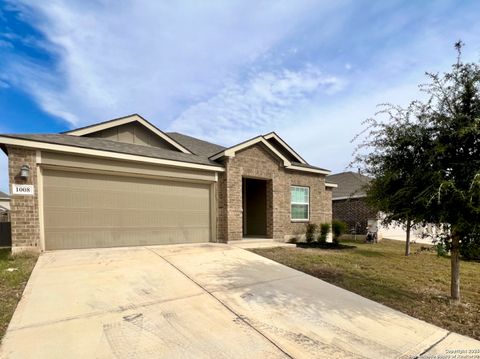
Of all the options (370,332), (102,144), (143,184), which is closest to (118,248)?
(143,184)

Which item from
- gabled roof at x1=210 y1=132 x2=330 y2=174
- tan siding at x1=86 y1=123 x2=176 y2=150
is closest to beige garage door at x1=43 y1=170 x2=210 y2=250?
gabled roof at x1=210 y1=132 x2=330 y2=174

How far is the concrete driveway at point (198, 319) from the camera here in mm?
3314

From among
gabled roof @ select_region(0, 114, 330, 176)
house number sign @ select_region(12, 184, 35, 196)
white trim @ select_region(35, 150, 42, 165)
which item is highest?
gabled roof @ select_region(0, 114, 330, 176)

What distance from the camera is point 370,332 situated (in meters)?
3.99

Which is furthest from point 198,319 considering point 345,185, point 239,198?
point 345,185

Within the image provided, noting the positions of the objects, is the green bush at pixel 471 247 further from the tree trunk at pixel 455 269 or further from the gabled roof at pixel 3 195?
the gabled roof at pixel 3 195

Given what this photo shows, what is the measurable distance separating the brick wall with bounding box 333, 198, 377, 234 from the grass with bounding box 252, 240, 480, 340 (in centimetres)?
824

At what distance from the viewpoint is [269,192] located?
1218 cm

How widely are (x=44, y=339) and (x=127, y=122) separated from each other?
28.7 ft

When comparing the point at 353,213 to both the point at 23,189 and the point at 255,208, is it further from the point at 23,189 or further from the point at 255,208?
the point at 23,189

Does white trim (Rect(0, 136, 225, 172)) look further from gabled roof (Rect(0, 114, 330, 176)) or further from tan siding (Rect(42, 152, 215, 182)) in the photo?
tan siding (Rect(42, 152, 215, 182))

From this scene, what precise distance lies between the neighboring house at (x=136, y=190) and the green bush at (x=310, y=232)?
1.13 feet

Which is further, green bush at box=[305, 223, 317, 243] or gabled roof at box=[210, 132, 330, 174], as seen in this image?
green bush at box=[305, 223, 317, 243]

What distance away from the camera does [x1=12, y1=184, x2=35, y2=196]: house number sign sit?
283 inches
